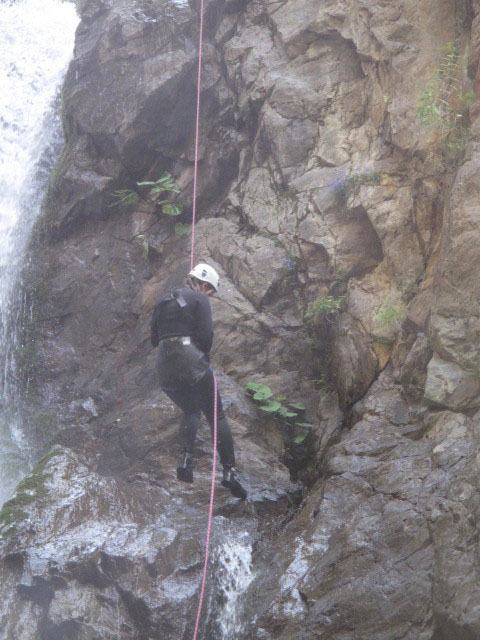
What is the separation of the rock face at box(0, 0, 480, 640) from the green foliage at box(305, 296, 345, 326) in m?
0.03

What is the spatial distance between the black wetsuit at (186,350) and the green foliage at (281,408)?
4.84 feet

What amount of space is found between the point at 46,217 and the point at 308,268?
4961mm

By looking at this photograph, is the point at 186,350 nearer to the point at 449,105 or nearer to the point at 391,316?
the point at 391,316

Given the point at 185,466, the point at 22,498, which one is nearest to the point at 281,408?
the point at 185,466

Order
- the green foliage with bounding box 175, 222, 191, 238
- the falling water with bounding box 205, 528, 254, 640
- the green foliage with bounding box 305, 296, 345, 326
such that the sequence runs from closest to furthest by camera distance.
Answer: the falling water with bounding box 205, 528, 254, 640 → the green foliage with bounding box 305, 296, 345, 326 → the green foliage with bounding box 175, 222, 191, 238

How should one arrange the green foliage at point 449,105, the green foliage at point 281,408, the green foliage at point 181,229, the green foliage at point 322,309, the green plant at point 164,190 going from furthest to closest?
the green plant at point 164,190, the green foliage at point 181,229, the green foliage at point 322,309, the green foliage at point 281,408, the green foliage at point 449,105

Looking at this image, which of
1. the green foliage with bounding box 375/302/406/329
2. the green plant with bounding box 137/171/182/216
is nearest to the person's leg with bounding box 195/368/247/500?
the green foliage with bounding box 375/302/406/329

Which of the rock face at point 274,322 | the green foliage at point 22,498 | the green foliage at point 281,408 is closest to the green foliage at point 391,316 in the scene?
the rock face at point 274,322

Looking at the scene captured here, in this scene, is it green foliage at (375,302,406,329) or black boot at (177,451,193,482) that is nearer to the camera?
black boot at (177,451,193,482)

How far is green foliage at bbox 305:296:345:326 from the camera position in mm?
7512

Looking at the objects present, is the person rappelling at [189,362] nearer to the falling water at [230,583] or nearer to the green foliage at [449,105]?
the falling water at [230,583]

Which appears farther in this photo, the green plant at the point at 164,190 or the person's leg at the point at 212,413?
the green plant at the point at 164,190

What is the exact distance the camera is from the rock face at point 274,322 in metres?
5.01

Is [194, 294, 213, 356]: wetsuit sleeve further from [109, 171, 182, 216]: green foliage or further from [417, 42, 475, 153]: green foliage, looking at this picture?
[109, 171, 182, 216]: green foliage
